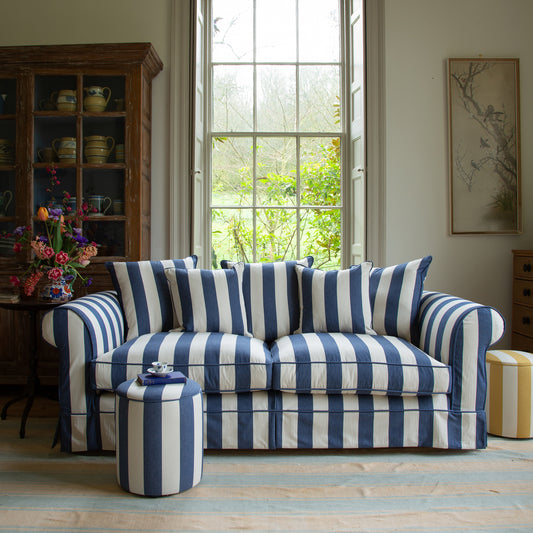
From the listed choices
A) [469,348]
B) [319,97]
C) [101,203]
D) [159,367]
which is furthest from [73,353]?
[319,97]

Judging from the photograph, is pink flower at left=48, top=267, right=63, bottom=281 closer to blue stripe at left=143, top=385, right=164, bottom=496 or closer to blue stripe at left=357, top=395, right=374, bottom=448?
blue stripe at left=143, top=385, right=164, bottom=496

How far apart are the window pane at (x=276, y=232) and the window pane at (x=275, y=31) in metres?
1.17

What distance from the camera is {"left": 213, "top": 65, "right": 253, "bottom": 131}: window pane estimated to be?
393 centimetres

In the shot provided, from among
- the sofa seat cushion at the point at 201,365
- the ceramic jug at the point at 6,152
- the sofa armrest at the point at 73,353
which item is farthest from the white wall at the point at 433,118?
the ceramic jug at the point at 6,152

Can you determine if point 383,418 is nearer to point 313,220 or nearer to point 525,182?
point 313,220

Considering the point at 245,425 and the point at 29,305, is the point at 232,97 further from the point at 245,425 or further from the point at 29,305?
the point at 245,425

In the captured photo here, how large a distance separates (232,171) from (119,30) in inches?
49.5

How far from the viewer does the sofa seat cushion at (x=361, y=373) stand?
2301 mm

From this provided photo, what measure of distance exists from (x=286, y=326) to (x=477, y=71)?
2.34 meters

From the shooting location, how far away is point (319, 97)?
12.9 ft

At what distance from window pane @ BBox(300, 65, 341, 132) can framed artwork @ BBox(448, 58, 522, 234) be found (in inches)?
32.4

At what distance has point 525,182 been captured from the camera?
3.71 meters

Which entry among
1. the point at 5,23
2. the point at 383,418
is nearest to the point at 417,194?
the point at 383,418

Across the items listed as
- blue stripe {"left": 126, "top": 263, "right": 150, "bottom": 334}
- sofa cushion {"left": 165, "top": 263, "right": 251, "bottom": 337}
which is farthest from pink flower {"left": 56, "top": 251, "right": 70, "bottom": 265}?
sofa cushion {"left": 165, "top": 263, "right": 251, "bottom": 337}
